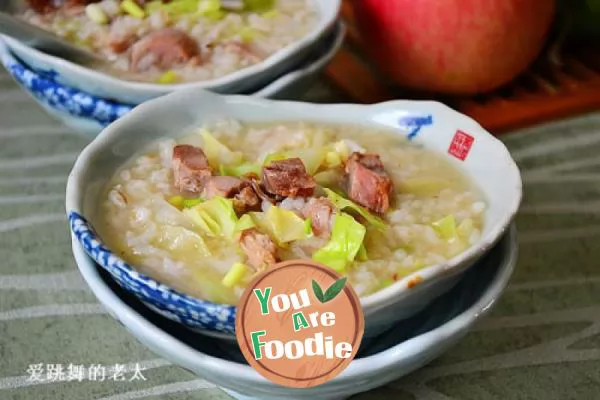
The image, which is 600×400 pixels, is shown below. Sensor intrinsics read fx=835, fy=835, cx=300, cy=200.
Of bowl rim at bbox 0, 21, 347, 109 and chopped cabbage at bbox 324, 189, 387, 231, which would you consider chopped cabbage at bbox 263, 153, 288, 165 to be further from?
bowl rim at bbox 0, 21, 347, 109

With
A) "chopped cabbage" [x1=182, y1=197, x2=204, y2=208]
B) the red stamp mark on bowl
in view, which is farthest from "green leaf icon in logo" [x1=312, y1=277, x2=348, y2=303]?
the red stamp mark on bowl

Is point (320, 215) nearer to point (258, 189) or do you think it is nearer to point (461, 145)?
point (258, 189)

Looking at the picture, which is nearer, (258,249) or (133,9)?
(258,249)

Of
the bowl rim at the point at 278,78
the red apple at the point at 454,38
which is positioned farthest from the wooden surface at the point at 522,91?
the bowl rim at the point at 278,78

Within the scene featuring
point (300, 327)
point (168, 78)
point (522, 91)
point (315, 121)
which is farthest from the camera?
point (522, 91)

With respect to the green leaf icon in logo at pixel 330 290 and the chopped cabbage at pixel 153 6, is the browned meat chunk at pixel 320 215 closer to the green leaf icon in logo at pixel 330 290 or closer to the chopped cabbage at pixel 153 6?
the green leaf icon in logo at pixel 330 290

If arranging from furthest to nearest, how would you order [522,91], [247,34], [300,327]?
[522,91] → [247,34] → [300,327]

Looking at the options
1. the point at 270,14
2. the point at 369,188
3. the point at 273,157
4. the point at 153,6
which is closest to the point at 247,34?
the point at 270,14
